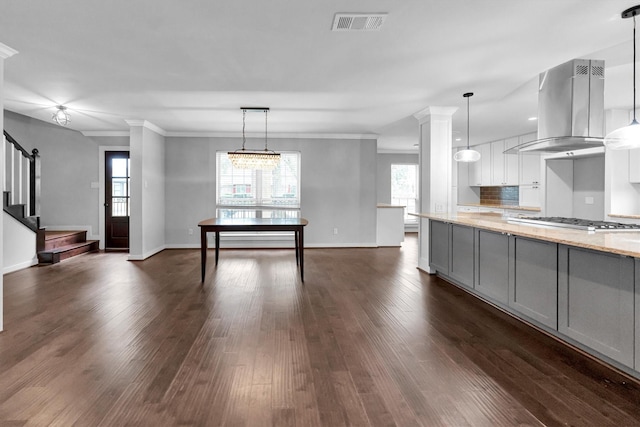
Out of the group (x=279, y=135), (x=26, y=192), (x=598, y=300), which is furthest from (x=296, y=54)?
(x=26, y=192)

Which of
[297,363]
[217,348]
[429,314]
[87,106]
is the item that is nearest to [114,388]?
[217,348]

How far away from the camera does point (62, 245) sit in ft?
22.1

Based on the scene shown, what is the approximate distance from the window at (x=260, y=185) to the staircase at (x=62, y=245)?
2.59m

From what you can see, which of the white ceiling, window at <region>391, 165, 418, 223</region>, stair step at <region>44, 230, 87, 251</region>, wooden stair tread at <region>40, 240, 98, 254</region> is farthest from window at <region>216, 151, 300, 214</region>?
window at <region>391, 165, 418, 223</region>

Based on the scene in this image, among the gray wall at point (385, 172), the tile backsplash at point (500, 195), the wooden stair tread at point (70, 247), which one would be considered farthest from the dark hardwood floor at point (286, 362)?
the gray wall at point (385, 172)

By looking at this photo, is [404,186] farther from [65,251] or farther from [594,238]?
[594,238]

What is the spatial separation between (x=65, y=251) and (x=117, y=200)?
1461mm

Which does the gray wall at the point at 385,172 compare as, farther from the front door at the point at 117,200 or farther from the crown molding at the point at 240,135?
the front door at the point at 117,200

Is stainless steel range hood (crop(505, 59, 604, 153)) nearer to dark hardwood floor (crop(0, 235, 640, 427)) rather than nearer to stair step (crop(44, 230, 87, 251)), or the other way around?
dark hardwood floor (crop(0, 235, 640, 427))

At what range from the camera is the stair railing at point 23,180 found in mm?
5852

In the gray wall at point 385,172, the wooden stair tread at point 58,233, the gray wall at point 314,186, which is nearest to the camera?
the wooden stair tread at point 58,233

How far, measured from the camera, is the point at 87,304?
12.5 feet

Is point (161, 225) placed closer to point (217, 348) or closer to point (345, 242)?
point (345, 242)

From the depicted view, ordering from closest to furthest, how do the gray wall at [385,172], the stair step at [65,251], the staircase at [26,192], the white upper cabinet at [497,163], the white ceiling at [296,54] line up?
the white ceiling at [296,54], the staircase at [26,192], the stair step at [65,251], the white upper cabinet at [497,163], the gray wall at [385,172]
